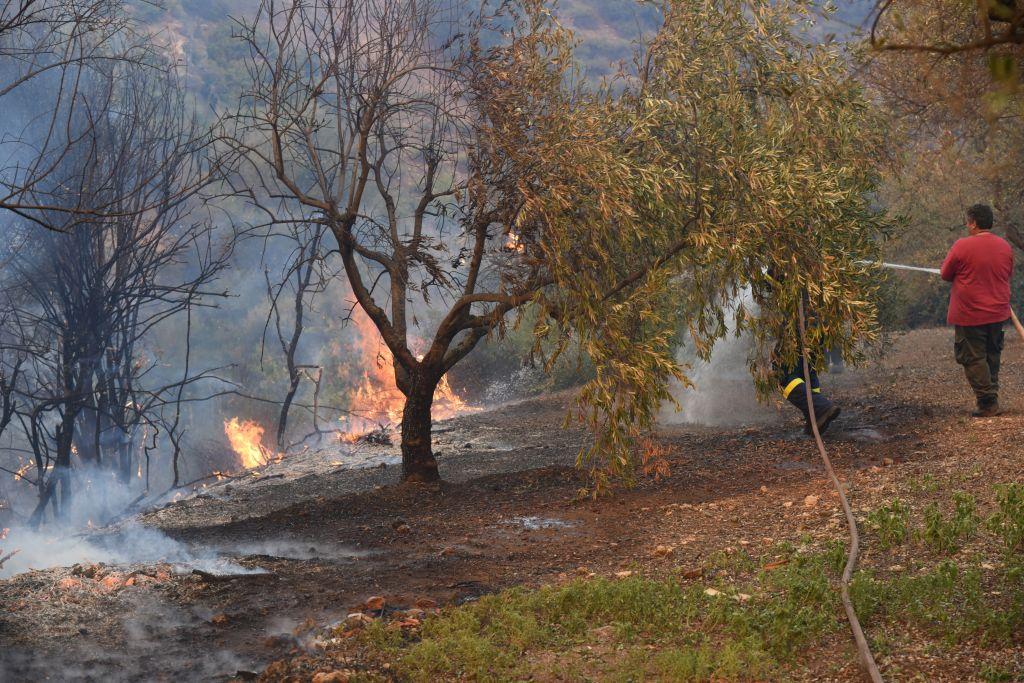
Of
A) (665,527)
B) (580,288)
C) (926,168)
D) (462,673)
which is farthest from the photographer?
(926,168)

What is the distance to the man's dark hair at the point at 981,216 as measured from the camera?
9.66 m

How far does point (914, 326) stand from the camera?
Result: 2767cm

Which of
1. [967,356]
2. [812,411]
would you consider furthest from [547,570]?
[967,356]

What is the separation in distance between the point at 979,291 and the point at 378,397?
59.8 feet

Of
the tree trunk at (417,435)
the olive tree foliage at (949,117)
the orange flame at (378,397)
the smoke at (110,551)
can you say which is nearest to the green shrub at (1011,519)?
the olive tree foliage at (949,117)

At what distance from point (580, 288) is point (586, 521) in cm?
222

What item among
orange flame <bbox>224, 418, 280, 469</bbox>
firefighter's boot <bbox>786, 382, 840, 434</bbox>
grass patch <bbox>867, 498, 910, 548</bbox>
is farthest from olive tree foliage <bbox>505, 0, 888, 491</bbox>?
orange flame <bbox>224, 418, 280, 469</bbox>

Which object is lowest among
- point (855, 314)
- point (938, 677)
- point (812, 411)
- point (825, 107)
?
point (938, 677)

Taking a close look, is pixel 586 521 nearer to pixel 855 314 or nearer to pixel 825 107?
pixel 855 314

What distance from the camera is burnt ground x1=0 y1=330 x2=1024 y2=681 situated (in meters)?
5.82

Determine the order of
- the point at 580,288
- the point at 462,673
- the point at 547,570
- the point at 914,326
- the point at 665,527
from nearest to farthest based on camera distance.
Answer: the point at 462,673 < the point at 547,570 < the point at 665,527 < the point at 580,288 < the point at 914,326

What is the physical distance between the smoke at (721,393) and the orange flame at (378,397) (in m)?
6.13

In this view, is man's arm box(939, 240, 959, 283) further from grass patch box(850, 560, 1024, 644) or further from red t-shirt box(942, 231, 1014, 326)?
grass patch box(850, 560, 1024, 644)

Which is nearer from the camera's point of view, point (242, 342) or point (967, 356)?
point (967, 356)
